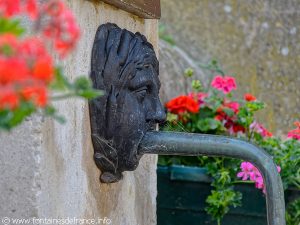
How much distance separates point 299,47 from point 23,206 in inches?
143

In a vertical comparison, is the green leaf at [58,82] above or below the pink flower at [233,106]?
above

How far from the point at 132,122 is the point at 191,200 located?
111cm

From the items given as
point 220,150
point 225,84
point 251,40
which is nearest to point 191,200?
point 225,84

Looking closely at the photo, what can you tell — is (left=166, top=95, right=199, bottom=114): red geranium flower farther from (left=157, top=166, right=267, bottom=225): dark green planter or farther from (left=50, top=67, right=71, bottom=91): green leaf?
(left=50, top=67, right=71, bottom=91): green leaf

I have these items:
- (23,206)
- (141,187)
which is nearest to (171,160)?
(141,187)

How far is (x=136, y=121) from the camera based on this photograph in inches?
62.9

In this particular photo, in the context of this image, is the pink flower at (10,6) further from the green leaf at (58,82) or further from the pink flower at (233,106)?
the pink flower at (233,106)

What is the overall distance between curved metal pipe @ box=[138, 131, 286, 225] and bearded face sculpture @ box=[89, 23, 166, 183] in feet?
0.13

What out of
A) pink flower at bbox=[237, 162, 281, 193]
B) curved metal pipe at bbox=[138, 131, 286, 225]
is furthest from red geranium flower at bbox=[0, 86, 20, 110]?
pink flower at bbox=[237, 162, 281, 193]

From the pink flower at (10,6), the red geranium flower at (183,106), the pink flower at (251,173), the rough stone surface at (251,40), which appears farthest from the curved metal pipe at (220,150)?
the rough stone surface at (251,40)

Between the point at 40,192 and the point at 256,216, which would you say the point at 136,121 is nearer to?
the point at 40,192

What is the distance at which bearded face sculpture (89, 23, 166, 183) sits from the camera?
1556 mm

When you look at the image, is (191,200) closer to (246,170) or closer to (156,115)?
(246,170)

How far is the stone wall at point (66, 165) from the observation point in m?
1.34
